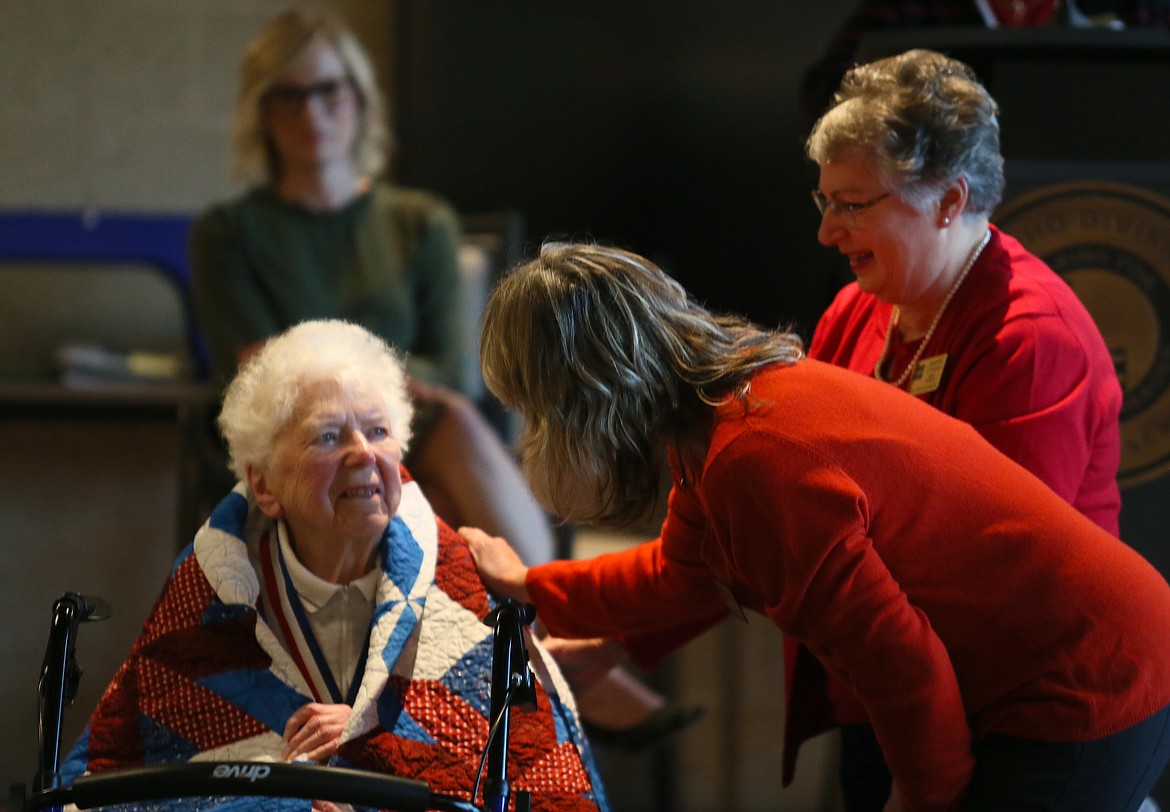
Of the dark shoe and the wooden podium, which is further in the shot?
the dark shoe

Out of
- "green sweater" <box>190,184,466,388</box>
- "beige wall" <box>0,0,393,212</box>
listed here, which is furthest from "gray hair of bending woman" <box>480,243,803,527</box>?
"beige wall" <box>0,0,393,212</box>

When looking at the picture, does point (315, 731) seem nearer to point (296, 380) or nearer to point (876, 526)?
point (296, 380)

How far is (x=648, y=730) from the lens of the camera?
126 inches

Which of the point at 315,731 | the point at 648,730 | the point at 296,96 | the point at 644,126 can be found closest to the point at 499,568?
the point at 315,731

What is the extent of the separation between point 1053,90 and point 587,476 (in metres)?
1.19

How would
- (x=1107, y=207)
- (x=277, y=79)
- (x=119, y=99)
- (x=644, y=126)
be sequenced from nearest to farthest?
(x=1107, y=207), (x=277, y=79), (x=644, y=126), (x=119, y=99)

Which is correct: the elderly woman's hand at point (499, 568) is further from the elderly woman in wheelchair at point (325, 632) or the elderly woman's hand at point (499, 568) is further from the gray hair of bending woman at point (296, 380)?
the gray hair of bending woman at point (296, 380)

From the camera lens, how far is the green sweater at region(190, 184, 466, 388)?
3096 millimetres

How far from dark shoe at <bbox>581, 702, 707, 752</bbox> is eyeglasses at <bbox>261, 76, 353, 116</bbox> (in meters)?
1.65

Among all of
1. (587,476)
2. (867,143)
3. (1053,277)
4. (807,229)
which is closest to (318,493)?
(587,476)

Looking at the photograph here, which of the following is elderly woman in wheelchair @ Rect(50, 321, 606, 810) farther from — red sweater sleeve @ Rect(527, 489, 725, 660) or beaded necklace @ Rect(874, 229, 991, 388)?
beaded necklace @ Rect(874, 229, 991, 388)

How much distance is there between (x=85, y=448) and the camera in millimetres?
3525

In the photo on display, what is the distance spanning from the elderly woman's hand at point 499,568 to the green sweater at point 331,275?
1.14 m

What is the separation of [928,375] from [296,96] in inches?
76.8
